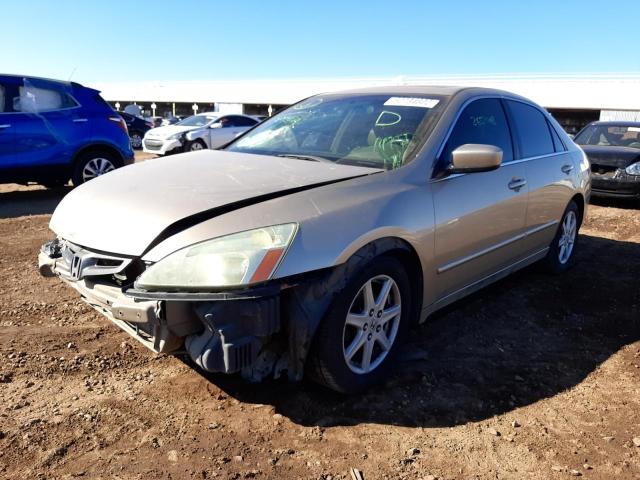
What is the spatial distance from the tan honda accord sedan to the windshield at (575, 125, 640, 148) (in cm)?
643

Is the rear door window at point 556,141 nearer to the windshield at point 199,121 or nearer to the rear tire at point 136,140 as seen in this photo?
the windshield at point 199,121

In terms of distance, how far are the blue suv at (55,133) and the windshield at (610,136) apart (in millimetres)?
7998

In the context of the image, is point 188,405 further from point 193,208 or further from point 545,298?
point 545,298

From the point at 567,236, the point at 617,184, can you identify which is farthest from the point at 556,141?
the point at 617,184

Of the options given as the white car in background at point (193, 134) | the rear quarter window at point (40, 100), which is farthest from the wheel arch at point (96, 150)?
the white car in background at point (193, 134)

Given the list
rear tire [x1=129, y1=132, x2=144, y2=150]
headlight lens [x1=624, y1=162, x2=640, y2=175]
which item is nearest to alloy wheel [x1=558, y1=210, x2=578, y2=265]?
headlight lens [x1=624, y1=162, x2=640, y2=175]

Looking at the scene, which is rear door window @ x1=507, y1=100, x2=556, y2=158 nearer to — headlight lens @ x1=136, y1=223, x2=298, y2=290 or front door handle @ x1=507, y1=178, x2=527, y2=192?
front door handle @ x1=507, y1=178, x2=527, y2=192

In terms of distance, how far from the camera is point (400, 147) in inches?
126

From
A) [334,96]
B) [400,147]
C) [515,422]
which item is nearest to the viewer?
[515,422]

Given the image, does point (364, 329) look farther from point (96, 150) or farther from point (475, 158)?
point (96, 150)

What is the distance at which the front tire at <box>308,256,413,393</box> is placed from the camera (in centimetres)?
249

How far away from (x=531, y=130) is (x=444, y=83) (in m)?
27.9

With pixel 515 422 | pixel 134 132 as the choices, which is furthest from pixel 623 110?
pixel 515 422

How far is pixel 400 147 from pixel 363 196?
2.13ft
